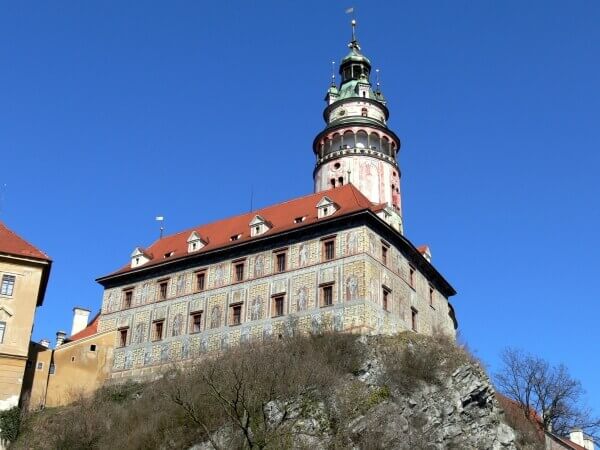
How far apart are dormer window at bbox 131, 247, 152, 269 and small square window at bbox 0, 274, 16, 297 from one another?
281 inches

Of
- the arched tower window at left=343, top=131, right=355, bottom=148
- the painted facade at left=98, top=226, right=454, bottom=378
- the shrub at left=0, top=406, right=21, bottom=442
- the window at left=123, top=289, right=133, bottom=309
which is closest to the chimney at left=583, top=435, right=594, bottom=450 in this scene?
the painted facade at left=98, top=226, right=454, bottom=378

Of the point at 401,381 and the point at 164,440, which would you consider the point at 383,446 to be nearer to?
the point at 401,381

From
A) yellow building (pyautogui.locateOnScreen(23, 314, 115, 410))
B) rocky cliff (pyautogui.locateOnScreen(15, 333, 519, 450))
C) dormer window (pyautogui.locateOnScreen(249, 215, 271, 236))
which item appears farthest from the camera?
dormer window (pyautogui.locateOnScreen(249, 215, 271, 236))

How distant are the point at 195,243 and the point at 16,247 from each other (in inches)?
365

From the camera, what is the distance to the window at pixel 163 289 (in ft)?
138

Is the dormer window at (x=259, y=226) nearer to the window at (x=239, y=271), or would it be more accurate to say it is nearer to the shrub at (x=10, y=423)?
the window at (x=239, y=271)

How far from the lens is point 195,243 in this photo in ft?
140

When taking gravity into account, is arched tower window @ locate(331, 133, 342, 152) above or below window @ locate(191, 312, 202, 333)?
above

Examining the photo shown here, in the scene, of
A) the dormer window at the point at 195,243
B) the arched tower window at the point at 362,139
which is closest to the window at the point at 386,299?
the dormer window at the point at 195,243

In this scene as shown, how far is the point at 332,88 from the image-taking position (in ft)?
182

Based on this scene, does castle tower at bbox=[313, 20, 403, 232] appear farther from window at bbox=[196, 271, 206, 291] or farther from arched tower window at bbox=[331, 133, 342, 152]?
window at bbox=[196, 271, 206, 291]

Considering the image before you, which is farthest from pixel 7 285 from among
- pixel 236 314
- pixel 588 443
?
pixel 588 443

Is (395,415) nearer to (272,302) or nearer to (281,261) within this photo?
(272,302)

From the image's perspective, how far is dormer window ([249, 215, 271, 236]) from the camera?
40.4 meters
